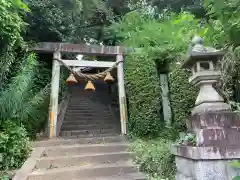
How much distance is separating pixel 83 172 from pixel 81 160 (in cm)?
50

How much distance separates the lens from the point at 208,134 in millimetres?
3164

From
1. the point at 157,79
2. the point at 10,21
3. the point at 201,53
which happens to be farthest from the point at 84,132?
the point at 201,53

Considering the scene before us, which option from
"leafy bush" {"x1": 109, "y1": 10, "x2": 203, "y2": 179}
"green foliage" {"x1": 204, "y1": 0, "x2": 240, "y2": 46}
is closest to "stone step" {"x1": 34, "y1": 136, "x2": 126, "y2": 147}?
"leafy bush" {"x1": 109, "y1": 10, "x2": 203, "y2": 179}

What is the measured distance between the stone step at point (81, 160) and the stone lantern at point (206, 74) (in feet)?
5.95

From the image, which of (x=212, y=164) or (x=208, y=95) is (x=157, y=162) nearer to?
(x=212, y=164)

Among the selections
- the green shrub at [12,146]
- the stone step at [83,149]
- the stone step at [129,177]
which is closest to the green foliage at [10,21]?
the green shrub at [12,146]

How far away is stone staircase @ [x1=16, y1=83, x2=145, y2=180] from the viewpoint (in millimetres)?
3908

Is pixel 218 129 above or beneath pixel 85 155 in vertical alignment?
above

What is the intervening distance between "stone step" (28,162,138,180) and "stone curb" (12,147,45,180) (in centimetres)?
9

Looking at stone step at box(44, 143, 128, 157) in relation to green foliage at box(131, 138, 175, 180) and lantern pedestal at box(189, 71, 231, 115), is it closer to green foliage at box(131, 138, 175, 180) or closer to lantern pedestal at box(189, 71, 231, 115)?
green foliage at box(131, 138, 175, 180)

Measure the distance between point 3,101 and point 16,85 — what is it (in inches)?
17.7

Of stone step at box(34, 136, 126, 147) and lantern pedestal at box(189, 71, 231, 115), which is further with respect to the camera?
stone step at box(34, 136, 126, 147)

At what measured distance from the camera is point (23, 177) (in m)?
3.58

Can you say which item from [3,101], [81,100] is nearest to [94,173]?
[3,101]
